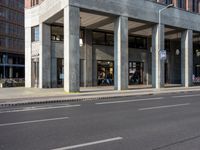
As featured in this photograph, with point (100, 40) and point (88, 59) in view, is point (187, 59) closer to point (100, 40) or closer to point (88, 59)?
point (100, 40)

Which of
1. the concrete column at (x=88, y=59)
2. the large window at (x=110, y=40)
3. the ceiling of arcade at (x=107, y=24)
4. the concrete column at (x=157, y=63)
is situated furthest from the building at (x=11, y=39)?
the concrete column at (x=157, y=63)

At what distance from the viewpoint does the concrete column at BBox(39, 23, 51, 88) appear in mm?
28234

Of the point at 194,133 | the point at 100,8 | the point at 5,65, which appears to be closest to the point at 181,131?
the point at 194,133

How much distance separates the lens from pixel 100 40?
32.2 meters

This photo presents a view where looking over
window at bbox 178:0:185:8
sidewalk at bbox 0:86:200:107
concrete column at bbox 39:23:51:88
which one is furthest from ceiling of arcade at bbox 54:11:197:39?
sidewalk at bbox 0:86:200:107

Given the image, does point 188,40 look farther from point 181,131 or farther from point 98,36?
point 181,131

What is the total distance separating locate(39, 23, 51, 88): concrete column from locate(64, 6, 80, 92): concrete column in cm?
728

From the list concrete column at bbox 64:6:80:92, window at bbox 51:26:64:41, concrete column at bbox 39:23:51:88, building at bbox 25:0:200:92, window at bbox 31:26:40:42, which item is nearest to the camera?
concrete column at bbox 64:6:80:92

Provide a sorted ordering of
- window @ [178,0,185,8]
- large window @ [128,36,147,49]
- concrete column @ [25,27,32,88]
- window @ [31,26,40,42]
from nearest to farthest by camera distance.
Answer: window @ [31,26,40,42]
concrete column @ [25,27,32,88]
window @ [178,0,185,8]
large window @ [128,36,147,49]

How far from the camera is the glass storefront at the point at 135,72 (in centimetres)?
3527

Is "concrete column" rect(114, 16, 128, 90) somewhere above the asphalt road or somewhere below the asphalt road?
above

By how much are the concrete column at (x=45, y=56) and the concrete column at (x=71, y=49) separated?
728cm

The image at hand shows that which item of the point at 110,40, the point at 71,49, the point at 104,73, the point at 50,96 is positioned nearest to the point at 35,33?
the point at 110,40

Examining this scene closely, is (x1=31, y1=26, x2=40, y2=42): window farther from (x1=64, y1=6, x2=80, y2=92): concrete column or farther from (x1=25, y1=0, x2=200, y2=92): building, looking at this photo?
(x1=64, y1=6, x2=80, y2=92): concrete column
